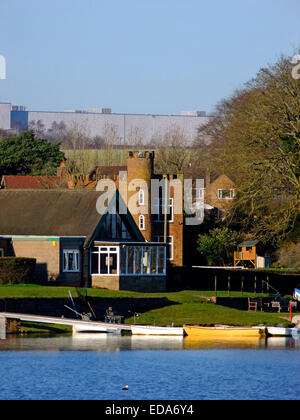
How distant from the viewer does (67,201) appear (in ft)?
234

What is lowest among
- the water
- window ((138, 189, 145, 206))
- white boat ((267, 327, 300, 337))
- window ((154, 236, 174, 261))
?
the water

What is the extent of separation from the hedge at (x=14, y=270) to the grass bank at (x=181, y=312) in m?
1.46

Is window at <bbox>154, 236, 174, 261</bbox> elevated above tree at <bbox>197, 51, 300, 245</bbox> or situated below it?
below

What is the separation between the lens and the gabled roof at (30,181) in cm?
9862

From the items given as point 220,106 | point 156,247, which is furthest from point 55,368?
point 220,106

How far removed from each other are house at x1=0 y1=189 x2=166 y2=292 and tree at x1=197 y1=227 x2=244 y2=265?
51.5 feet

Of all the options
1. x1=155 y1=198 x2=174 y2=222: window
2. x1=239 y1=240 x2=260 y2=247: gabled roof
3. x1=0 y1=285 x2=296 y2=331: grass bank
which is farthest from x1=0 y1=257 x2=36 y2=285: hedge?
x1=239 y1=240 x2=260 y2=247: gabled roof

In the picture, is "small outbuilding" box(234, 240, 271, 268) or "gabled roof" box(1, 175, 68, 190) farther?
"gabled roof" box(1, 175, 68, 190)

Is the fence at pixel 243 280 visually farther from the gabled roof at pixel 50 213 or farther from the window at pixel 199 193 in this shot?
the window at pixel 199 193

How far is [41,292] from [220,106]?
7697cm

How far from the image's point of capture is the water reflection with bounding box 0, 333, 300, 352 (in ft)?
158

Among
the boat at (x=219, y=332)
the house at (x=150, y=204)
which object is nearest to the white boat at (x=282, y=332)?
the boat at (x=219, y=332)

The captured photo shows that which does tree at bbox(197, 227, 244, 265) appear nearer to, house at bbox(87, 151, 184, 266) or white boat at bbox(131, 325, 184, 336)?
house at bbox(87, 151, 184, 266)
